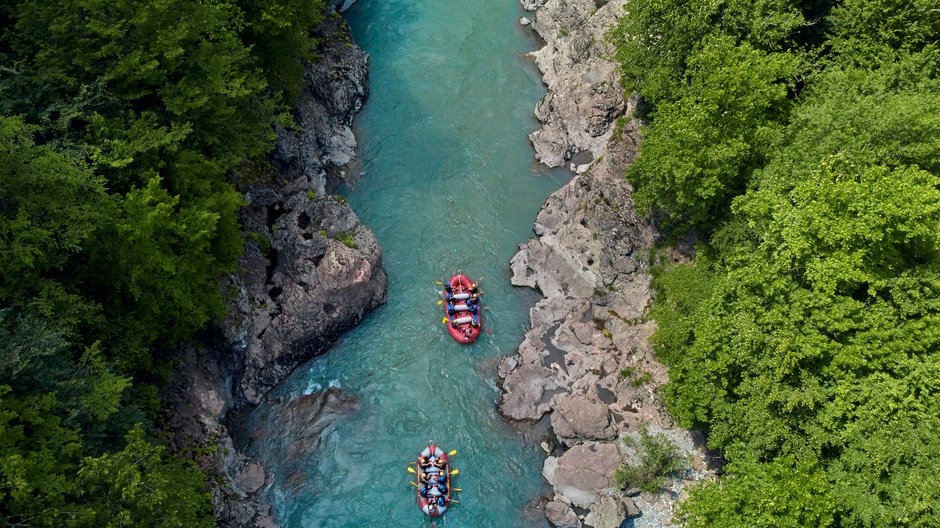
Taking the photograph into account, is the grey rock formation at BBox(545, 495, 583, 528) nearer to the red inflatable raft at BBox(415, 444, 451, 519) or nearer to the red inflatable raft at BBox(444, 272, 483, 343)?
the red inflatable raft at BBox(415, 444, 451, 519)

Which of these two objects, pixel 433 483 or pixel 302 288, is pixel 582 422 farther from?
pixel 302 288

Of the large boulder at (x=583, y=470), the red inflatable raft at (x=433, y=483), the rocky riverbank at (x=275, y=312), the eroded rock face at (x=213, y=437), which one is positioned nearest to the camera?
the eroded rock face at (x=213, y=437)

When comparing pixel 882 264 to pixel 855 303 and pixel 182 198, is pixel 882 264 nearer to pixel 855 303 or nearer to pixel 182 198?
pixel 855 303

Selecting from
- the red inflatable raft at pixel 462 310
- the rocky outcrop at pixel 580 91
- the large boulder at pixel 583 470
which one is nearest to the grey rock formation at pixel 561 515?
the large boulder at pixel 583 470

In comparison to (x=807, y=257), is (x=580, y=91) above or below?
below

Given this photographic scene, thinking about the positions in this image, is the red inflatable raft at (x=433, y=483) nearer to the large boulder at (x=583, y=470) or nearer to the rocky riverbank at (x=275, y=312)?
the large boulder at (x=583, y=470)

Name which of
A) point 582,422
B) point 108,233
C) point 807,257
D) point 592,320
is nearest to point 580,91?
point 592,320
